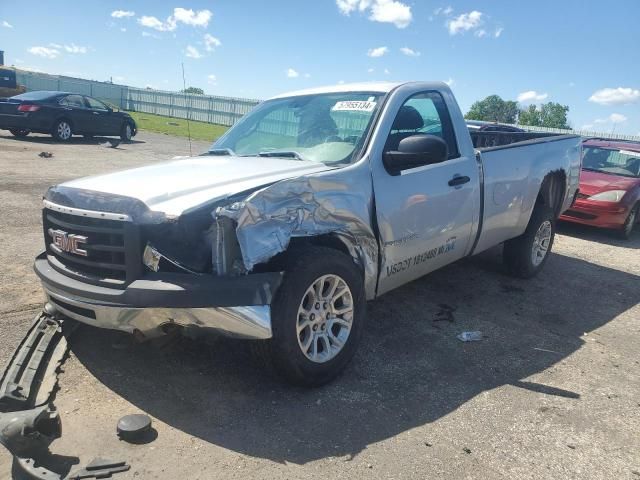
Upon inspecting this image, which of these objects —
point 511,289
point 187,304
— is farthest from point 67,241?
point 511,289

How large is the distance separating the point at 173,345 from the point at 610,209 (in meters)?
7.64

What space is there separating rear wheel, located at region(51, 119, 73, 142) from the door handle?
1518 cm

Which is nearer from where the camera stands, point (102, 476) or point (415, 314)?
point (102, 476)

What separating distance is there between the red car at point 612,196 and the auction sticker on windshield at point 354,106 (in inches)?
242

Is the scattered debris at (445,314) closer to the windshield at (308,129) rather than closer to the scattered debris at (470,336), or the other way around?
the scattered debris at (470,336)

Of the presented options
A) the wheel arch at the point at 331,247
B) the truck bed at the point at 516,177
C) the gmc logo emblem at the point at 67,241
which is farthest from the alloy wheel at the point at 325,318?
the truck bed at the point at 516,177

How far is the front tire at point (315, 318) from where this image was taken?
9.96ft

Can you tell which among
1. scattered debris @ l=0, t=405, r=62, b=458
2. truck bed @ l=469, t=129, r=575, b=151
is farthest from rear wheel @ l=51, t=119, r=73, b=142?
scattered debris @ l=0, t=405, r=62, b=458

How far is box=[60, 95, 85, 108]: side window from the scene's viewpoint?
53.8ft

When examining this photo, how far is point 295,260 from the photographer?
3.11 meters

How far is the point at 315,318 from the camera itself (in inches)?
130

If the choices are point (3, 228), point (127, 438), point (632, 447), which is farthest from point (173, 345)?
point (3, 228)

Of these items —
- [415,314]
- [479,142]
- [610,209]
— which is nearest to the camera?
[415,314]

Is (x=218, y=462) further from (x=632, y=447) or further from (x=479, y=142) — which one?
(x=479, y=142)
